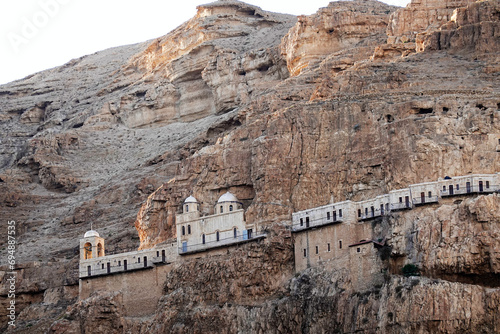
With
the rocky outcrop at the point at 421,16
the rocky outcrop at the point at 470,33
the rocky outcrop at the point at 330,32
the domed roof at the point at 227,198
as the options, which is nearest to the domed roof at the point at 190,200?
the domed roof at the point at 227,198

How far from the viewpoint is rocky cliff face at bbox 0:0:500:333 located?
90.9m

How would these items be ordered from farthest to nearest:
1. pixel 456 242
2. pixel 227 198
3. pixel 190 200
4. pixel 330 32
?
pixel 330 32, pixel 190 200, pixel 227 198, pixel 456 242

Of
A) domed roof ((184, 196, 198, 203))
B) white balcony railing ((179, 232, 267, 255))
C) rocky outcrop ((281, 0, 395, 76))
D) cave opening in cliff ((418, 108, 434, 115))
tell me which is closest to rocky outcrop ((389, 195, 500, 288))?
white balcony railing ((179, 232, 267, 255))

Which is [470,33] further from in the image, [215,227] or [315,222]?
[215,227]

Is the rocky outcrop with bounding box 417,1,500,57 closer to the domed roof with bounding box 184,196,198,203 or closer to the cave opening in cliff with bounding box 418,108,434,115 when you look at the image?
the cave opening in cliff with bounding box 418,108,434,115

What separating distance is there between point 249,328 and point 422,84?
28.1 m

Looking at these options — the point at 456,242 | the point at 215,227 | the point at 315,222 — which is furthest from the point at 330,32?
the point at 456,242

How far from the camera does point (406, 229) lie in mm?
94062

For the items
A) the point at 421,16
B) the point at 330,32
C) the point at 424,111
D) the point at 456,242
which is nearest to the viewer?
the point at 456,242

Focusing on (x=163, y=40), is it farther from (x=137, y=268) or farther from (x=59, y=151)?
(x=137, y=268)

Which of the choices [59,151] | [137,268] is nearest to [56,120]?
[59,151]

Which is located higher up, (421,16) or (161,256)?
(421,16)

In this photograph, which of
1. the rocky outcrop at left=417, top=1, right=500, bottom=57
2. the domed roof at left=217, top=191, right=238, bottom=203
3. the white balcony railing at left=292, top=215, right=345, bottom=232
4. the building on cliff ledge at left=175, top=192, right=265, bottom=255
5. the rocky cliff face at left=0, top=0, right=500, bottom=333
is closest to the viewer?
the rocky cliff face at left=0, top=0, right=500, bottom=333

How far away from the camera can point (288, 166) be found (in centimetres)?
10700
